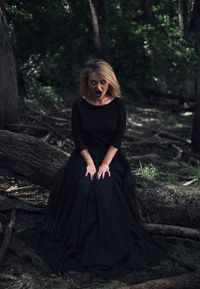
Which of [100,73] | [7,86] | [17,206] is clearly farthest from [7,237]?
[7,86]

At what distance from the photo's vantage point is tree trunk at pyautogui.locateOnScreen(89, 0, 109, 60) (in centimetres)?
1369

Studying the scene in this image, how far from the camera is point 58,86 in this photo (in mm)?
15844

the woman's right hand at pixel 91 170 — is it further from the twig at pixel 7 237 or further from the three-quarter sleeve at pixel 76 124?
the twig at pixel 7 237

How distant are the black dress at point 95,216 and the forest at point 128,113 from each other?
189 mm

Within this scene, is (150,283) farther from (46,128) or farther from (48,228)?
(46,128)

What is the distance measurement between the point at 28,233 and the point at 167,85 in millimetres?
13091

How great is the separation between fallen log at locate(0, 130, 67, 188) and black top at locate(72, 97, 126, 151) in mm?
833

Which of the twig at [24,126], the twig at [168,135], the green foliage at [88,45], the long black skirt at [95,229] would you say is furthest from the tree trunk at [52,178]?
the green foliage at [88,45]

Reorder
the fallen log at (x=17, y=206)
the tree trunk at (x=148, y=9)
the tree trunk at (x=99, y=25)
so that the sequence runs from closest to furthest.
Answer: the fallen log at (x=17, y=206), the tree trunk at (x=99, y=25), the tree trunk at (x=148, y=9)

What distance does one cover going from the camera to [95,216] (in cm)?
507

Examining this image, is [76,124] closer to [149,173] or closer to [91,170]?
[91,170]

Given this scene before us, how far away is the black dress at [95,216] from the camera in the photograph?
502 centimetres

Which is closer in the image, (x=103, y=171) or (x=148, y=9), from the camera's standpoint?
(x=103, y=171)

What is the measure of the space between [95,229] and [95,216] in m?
0.14
